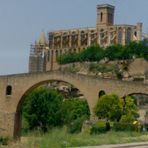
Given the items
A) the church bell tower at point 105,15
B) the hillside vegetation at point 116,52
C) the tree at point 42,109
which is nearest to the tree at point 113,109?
the tree at point 42,109

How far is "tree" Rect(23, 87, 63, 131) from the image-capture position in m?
50.7

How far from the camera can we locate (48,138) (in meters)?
15.5

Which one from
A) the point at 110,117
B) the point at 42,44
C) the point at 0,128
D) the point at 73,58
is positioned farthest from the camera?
the point at 42,44

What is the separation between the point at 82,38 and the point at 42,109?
57.4m

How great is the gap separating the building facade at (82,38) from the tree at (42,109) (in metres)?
45.2

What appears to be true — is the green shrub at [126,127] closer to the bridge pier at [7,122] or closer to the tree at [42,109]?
the bridge pier at [7,122]

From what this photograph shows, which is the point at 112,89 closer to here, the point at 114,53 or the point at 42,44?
the point at 114,53

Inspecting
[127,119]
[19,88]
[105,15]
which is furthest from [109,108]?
[105,15]

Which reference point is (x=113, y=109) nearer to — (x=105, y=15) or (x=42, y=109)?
(x=42, y=109)

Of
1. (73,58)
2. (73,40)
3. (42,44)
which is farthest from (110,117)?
(42,44)

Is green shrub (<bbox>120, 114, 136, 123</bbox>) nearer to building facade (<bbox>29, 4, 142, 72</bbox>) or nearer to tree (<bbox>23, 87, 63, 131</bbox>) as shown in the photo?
tree (<bbox>23, 87, 63, 131</bbox>)

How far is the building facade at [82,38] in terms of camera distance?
327 feet

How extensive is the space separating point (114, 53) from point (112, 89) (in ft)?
125

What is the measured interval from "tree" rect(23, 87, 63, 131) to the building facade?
1779 inches
